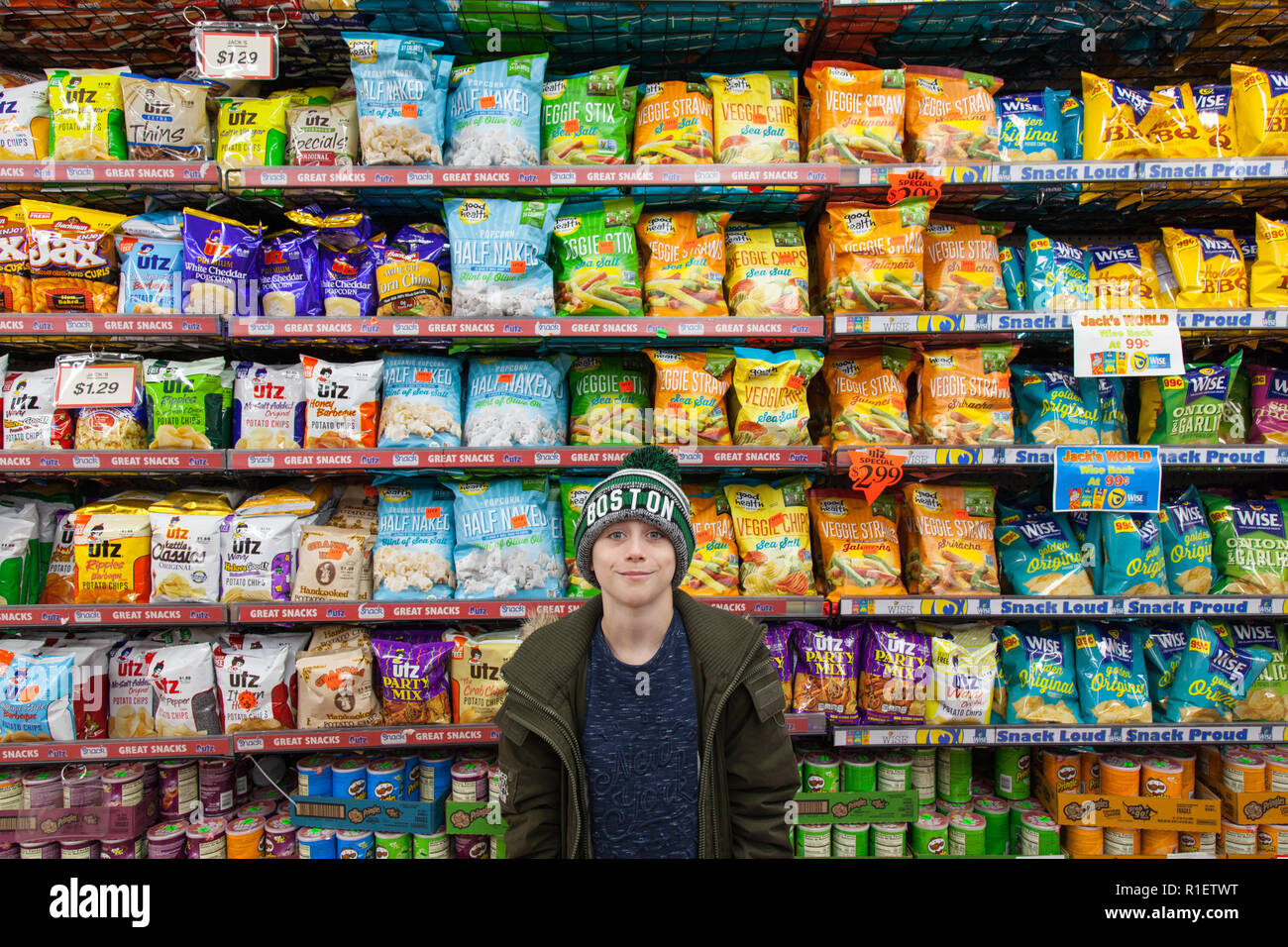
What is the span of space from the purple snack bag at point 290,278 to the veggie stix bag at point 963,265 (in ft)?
7.16

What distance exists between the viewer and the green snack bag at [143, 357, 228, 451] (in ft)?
7.02

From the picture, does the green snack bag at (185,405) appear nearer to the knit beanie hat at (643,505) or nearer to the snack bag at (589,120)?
the snack bag at (589,120)

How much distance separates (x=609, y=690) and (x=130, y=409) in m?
2.03

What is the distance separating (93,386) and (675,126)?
2.18 m

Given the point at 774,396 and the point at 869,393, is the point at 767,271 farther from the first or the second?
the point at 869,393

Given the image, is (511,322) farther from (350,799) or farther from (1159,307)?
(1159,307)

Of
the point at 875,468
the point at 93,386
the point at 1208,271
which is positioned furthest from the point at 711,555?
the point at 93,386

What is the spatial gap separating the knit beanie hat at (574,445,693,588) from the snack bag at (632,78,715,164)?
129 centimetres

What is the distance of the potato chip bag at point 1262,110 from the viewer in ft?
6.97

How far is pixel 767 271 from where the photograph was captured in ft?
7.28

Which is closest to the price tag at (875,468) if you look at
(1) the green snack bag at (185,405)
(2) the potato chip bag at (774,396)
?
(2) the potato chip bag at (774,396)

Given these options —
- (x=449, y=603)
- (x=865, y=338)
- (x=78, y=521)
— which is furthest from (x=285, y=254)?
(x=865, y=338)

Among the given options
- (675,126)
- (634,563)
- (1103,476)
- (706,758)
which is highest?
(675,126)

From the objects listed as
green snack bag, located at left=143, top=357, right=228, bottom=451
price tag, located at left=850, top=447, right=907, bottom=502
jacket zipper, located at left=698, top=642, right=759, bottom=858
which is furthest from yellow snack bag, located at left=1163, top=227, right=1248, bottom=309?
green snack bag, located at left=143, top=357, right=228, bottom=451
